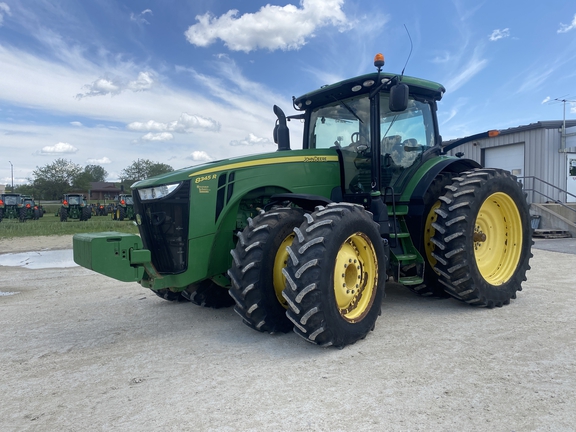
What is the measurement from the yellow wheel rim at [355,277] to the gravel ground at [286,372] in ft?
1.00

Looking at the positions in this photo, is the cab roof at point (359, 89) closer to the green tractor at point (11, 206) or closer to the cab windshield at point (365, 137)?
the cab windshield at point (365, 137)

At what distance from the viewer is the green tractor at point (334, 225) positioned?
377 cm

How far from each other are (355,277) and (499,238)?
260 centimetres

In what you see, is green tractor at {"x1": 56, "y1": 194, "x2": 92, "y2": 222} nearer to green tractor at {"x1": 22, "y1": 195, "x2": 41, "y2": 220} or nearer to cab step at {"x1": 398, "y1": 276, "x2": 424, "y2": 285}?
green tractor at {"x1": 22, "y1": 195, "x2": 41, "y2": 220}

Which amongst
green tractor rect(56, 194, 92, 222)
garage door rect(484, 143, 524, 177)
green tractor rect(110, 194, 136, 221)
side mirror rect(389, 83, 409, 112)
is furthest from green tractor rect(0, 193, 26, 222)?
side mirror rect(389, 83, 409, 112)

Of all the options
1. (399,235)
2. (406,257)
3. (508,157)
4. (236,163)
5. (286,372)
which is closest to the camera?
(286,372)

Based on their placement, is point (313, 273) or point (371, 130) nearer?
point (313, 273)

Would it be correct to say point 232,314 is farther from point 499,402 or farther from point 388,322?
point 499,402

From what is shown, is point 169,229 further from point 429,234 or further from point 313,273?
point 429,234

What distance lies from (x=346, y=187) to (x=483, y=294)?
6.27ft

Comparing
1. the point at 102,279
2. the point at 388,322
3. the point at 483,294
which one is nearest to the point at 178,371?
the point at 388,322

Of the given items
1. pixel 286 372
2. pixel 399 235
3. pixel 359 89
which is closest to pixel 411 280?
pixel 399 235

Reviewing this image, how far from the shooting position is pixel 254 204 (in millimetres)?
4734

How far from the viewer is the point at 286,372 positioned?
3328 millimetres
